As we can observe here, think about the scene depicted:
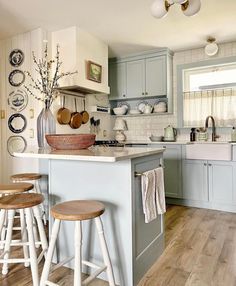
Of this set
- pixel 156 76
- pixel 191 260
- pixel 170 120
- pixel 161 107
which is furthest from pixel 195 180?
pixel 156 76

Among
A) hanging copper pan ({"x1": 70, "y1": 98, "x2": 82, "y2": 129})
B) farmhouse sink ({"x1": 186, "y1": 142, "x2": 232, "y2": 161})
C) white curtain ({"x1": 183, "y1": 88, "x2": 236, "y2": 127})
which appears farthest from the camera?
white curtain ({"x1": 183, "y1": 88, "x2": 236, "y2": 127})

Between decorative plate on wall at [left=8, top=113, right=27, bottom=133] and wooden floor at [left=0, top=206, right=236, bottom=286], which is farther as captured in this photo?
decorative plate on wall at [left=8, top=113, right=27, bottom=133]

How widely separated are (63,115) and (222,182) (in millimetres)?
2307

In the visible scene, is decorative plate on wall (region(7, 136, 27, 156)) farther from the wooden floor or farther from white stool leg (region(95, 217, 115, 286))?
white stool leg (region(95, 217, 115, 286))

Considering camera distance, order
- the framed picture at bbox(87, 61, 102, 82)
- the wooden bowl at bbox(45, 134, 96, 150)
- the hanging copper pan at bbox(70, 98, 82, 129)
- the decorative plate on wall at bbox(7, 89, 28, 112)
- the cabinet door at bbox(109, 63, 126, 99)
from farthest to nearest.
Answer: the cabinet door at bbox(109, 63, 126, 99)
the hanging copper pan at bbox(70, 98, 82, 129)
the framed picture at bbox(87, 61, 102, 82)
the decorative plate on wall at bbox(7, 89, 28, 112)
the wooden bowl at bbox(45, 134, 96, 150)

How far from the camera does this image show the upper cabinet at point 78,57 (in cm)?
320

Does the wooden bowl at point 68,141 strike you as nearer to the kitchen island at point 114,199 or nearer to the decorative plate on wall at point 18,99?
the kitchen island at point 114,199

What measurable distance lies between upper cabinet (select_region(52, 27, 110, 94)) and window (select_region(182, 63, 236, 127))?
1532 millimetres

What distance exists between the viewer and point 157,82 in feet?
13.1

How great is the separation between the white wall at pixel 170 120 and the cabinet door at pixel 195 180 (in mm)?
709

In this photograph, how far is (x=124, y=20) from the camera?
9.64ft

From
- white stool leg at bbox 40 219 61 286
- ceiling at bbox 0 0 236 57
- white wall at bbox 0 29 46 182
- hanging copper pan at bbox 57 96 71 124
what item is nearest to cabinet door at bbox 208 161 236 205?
ceiling at bbox 0 0 236 57

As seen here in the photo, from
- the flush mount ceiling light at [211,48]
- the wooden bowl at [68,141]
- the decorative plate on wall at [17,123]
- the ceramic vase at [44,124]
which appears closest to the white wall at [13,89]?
the decorative plate on wall at [17,123]

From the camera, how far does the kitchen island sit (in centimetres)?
160
